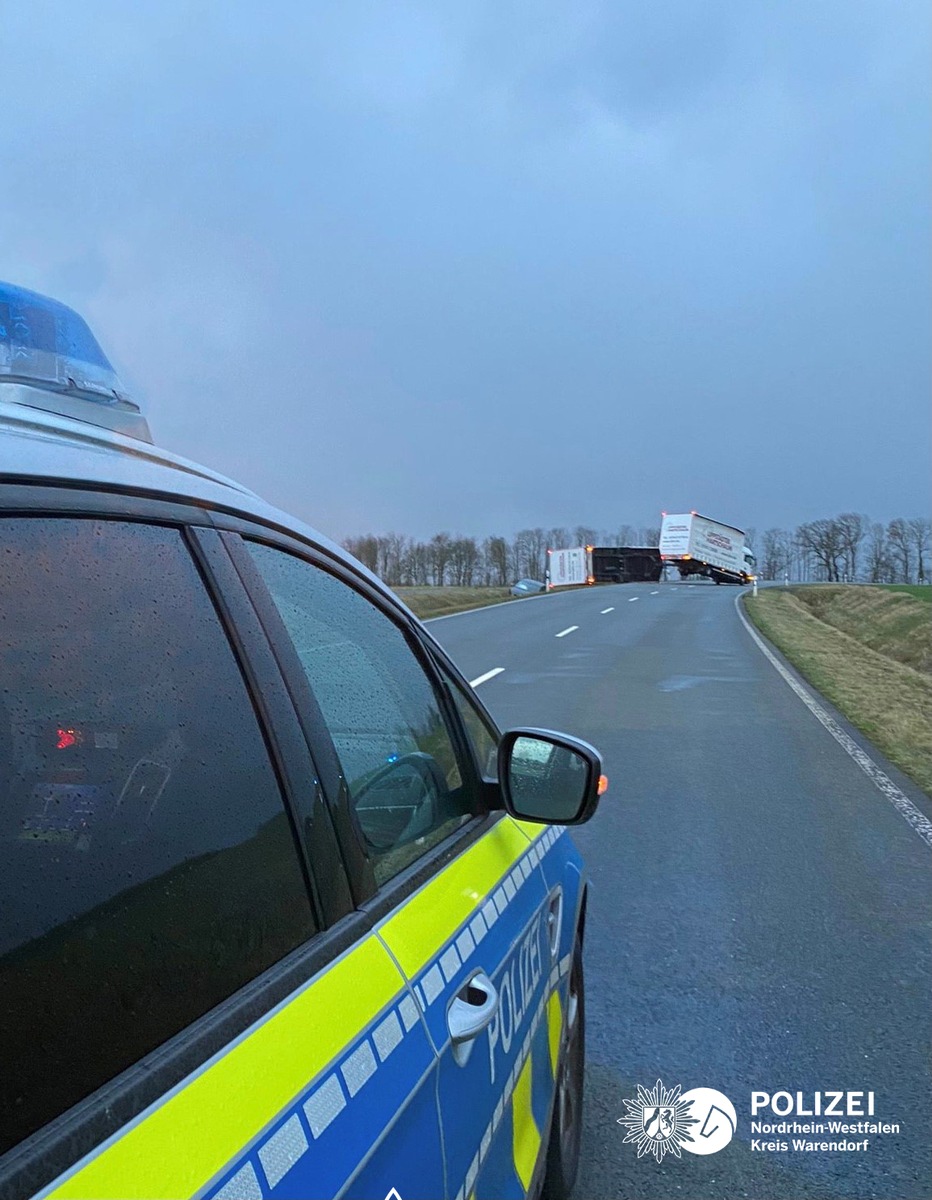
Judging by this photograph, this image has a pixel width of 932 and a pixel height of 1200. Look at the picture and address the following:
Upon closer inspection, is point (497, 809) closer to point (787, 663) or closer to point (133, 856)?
point (133, 856)

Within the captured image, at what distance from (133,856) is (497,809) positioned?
129 cm

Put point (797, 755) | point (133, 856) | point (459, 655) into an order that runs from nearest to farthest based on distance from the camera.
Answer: point (133, 856) → point (797, 755) → point (459, 655)

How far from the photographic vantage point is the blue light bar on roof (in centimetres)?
170

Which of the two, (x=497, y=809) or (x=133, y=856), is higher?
(x=133, y=856)

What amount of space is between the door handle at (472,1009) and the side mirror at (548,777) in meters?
0.48

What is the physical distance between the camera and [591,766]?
230cm

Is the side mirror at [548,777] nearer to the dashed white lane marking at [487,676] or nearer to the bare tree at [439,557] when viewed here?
the dashed white lane marking at [487,676]

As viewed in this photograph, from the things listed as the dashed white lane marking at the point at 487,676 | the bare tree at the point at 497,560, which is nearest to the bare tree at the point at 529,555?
the bare tree at the point at 497,560

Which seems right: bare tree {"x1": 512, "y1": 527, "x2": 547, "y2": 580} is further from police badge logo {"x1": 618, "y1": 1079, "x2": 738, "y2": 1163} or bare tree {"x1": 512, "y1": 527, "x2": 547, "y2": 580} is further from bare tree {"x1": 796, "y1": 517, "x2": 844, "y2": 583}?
police badge logo {"x1": 618, "y1": 1079, "x2": 738, "y2": 1163}

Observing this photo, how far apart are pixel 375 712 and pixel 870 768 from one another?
7256 millimetres

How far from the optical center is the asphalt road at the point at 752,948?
117 inches

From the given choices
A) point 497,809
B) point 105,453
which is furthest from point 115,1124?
point 497,809

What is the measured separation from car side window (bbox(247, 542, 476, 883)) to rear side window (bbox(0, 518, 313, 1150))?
0.31m

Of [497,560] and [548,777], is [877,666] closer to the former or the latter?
[548,777]
